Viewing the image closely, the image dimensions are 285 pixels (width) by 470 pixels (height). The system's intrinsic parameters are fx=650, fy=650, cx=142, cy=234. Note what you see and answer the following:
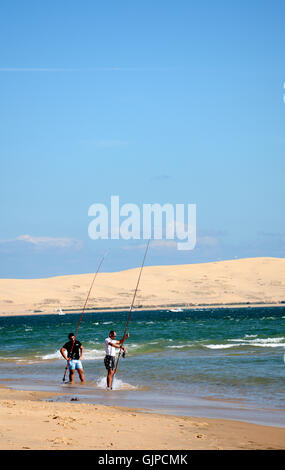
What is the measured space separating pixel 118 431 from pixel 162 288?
143 metres

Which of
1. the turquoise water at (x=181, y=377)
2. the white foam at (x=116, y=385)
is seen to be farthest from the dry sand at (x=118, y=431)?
the white foam at (x=116, y=385)

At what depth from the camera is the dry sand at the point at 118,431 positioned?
843cm

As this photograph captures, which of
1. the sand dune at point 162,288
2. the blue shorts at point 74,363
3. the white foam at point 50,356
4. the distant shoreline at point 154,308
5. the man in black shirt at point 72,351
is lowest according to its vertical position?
the blue shorts at point 74,363

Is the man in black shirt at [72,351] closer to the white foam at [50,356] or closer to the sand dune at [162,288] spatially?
the white foam at [50,356]

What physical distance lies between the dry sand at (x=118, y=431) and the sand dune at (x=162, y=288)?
12194cm

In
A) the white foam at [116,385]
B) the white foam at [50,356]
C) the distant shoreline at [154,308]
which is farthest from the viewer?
the distant shoreline at [154,308]

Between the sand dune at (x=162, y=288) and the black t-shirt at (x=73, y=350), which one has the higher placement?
the sand dune at (x=162, y=288)

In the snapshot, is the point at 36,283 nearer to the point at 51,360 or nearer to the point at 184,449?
the point at 51,360

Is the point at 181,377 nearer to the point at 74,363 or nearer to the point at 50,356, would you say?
the point at 74,363

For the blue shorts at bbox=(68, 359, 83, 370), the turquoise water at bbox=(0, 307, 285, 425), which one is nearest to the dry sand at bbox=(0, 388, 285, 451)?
the turquoise water at bbox=(0, 307, 285, 425)

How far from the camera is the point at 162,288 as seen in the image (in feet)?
501

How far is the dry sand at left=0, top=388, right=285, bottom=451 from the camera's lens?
8.43 meters

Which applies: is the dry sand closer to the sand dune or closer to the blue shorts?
the blue shorts

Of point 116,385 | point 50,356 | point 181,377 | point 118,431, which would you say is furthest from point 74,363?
point 50,356
